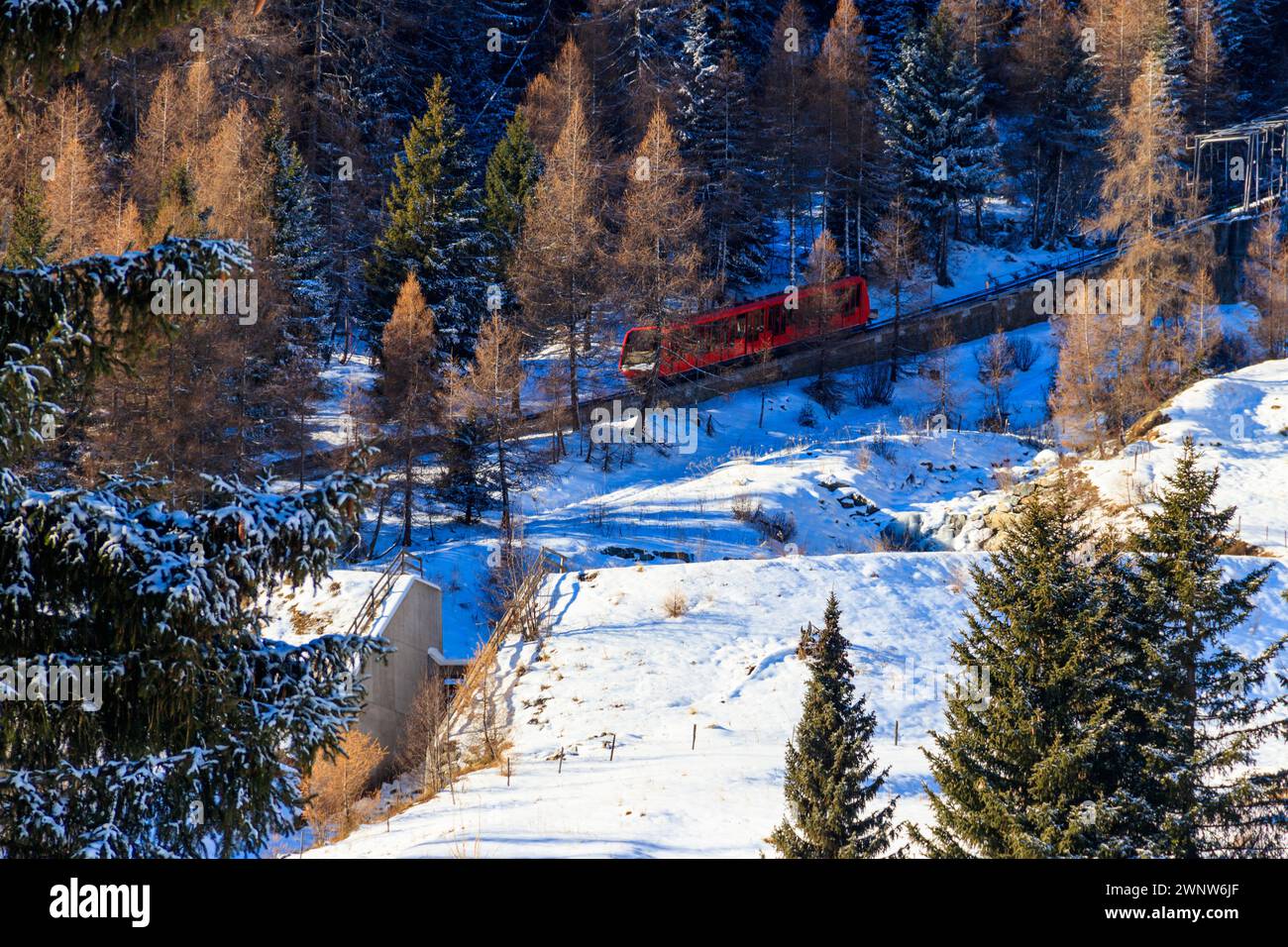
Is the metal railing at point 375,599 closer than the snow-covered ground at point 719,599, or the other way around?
the snow-covered ground at point 719,599

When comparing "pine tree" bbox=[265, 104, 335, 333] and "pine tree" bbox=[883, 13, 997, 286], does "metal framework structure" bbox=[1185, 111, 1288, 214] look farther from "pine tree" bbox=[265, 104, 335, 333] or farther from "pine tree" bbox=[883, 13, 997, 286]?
"pine tree" bbox=[265, 104, 335, 333]

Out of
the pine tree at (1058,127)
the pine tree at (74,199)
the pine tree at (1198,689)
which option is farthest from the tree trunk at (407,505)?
the pine tree at (1058,127)

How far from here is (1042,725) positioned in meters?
11.9

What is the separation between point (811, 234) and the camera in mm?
58969

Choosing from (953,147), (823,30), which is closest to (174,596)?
(953,147)

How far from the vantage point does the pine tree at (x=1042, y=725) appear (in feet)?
37.4

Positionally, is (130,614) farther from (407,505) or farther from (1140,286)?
(1140,286)

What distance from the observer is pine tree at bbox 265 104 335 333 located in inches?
1531

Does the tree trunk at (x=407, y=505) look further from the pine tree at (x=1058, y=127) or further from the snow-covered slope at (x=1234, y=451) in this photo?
the pine tree at (x=1058, y=127)

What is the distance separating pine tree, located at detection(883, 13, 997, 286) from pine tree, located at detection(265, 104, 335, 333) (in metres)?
29.4

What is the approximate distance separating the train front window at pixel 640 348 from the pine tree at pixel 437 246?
6088mm

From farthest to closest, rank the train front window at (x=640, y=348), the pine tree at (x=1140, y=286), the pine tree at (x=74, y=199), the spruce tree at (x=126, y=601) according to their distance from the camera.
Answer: the train front window at (x=640, y=348), the pine tree at (x=1140, y=286), the pine tree at (x=74, y=199), the spruce tree at (x=126, y=601)

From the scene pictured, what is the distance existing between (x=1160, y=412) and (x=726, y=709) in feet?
65.7

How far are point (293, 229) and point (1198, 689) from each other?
119 feet
